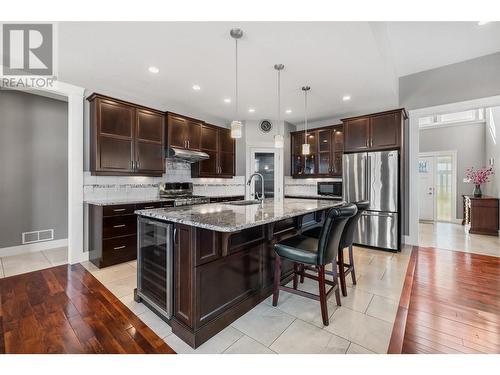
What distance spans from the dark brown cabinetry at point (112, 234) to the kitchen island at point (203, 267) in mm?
1288

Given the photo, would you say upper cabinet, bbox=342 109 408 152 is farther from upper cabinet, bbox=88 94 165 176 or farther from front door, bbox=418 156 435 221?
front door, bbox=418 156 435 221

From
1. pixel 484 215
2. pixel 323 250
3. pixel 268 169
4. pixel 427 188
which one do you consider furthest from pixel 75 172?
pixel 427 188

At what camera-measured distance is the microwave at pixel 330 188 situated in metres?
5.00

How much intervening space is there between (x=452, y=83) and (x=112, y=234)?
574 cm

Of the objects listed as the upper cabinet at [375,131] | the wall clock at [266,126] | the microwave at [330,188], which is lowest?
the microwave at [330,188]

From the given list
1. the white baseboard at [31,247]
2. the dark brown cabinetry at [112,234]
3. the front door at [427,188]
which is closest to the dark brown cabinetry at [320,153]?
the front door at [427,188]

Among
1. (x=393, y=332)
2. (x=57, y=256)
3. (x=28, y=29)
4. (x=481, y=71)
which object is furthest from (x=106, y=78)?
(x=481, y=71)

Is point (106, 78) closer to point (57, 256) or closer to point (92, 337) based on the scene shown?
point (57, 256)

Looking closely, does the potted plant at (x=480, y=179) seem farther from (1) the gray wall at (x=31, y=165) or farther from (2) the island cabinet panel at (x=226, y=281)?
(1) the gray wall at (x=31, y=165)

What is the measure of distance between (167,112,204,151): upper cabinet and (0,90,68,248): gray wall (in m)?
1.88

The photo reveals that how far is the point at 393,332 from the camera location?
5.95ft

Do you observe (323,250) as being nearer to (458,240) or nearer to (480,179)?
(458,240)
